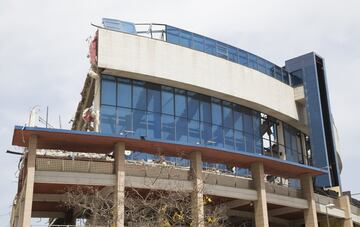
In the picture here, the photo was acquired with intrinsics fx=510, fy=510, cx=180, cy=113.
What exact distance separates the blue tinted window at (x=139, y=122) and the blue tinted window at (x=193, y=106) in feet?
13.7

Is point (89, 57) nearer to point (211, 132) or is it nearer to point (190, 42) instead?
point (190, 42)

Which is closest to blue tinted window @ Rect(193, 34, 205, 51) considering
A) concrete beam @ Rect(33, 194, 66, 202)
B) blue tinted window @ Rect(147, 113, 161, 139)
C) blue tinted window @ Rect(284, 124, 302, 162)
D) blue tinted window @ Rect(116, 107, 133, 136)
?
blue tinted window @ Rect(147, 113, 161, 139)

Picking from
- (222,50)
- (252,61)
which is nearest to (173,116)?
(222,50)

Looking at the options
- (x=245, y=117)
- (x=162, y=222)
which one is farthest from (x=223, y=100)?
(x=162, y=222)

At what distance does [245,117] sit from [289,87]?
7.32 m

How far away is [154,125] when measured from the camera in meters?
39.0

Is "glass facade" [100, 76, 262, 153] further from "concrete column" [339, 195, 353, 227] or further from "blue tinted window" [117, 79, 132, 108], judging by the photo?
"concrete column" [339, 195, 353, 227]

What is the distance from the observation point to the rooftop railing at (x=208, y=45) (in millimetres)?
40594

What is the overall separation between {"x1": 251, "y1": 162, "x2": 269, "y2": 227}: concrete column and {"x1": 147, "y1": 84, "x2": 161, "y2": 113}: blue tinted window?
8.61m

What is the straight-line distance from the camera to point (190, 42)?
4297 cm

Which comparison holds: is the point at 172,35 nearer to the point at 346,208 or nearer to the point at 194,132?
the point at 194,132

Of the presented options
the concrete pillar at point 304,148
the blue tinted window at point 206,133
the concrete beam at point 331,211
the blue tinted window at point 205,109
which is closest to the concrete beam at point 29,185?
the blue tinted window at point 206,133

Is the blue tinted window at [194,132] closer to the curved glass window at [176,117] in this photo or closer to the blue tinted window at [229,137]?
the curved glass window at [176,117]

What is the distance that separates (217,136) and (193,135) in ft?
7.93
